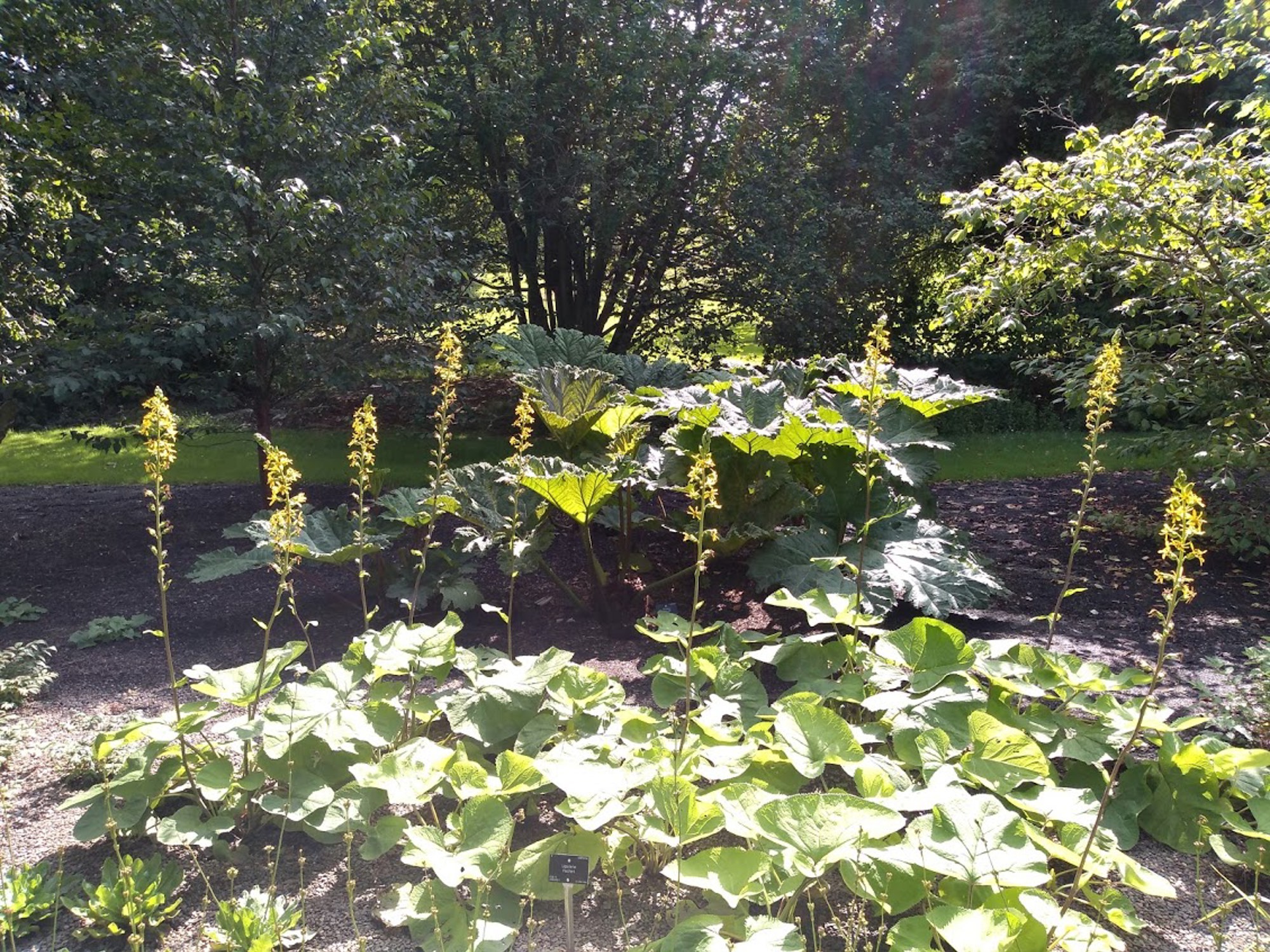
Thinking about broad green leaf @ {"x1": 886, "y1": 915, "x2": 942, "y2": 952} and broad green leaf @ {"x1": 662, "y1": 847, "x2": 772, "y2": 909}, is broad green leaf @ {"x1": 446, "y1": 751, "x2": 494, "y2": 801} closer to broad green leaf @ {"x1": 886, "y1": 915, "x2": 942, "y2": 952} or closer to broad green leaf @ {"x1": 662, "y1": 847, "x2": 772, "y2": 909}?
broad green leaf @ {"x1": 662, "y1": 847, "x2": 772, "y2": 909}

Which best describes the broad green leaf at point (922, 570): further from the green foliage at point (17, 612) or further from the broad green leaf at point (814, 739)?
the green foliage at point (17, 612)

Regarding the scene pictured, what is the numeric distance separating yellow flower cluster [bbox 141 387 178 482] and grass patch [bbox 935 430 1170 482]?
678 centimetres

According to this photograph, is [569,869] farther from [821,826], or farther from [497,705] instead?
[497,705]

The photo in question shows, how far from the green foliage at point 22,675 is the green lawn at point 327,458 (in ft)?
14.2

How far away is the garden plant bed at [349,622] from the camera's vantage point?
7.88ft

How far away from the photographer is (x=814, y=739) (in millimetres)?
2389

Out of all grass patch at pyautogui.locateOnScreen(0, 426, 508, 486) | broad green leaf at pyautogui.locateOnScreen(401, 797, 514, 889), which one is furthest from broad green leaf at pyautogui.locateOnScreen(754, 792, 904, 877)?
grass patch at pyautogui.locateOnScreen(0, 426, 508, 486)

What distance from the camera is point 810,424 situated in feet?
13.5

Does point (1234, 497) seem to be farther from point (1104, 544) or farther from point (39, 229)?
point (39, 229)

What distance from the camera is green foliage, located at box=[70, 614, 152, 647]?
4172mm

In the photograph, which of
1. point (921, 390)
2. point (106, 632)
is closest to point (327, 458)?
point (106, 632)

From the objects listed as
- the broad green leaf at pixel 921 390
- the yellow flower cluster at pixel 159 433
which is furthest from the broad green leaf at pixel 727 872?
the broad green leaf at pixel 921 390

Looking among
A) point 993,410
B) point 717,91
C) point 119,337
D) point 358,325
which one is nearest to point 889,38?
point 717,91

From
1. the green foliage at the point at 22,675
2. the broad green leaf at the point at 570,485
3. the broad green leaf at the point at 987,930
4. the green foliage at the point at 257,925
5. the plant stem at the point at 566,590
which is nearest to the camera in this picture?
the broad green leaf at the point at 987,930
